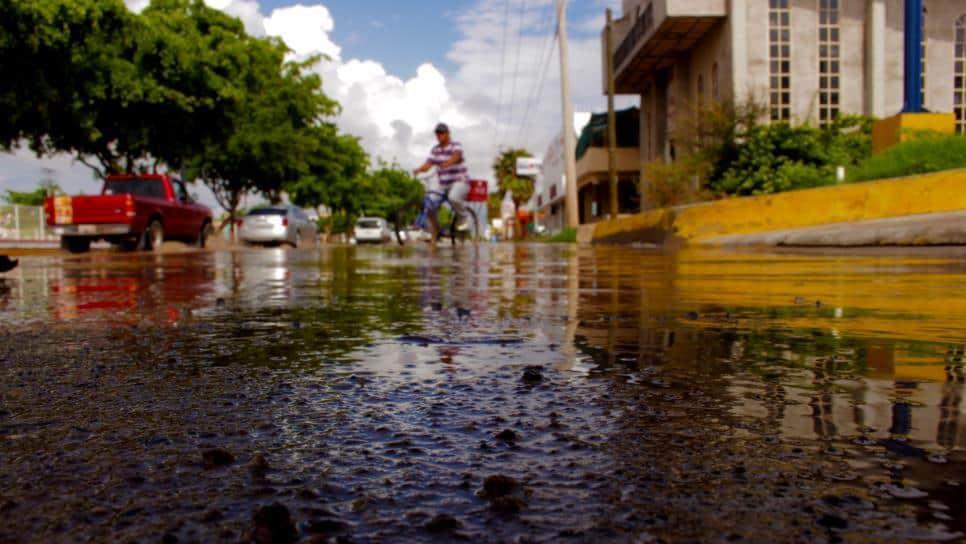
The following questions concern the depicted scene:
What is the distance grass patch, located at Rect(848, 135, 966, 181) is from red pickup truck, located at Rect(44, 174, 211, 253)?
48.6 feet

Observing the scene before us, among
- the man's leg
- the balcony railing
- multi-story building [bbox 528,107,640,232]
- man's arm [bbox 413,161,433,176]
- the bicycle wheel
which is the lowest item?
the bicycle wheel

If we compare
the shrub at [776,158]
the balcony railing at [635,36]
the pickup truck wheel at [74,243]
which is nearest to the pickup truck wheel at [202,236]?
the pickup truck wheel at [74,243]

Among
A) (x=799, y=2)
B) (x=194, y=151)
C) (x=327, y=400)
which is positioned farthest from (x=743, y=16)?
(x=327, y=400)

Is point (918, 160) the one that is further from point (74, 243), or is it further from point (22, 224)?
point (22, 224)

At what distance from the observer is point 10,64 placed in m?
20.2

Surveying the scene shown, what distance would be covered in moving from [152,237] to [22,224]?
25.5 metres

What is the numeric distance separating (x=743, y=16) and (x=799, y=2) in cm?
192

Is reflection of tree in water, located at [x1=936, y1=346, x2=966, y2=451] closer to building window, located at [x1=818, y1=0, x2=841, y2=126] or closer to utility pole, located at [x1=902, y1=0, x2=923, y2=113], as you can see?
utility pole, located at [x1=902, y1=0, x2=923, y2=113]

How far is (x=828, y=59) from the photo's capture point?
25.7 m

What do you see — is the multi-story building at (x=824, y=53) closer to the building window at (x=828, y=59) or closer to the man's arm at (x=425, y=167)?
the building window at (x=828, y=59)

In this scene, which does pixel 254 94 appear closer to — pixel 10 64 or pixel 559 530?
pixel 10 64

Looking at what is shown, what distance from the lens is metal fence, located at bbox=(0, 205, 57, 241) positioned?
38.3 metres

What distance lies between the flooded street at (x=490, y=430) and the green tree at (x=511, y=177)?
82.3 m

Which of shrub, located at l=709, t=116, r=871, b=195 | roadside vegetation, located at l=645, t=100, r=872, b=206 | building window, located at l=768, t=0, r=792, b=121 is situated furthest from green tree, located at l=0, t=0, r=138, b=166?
building window, located at l=768, t=0, r=792, b=121
